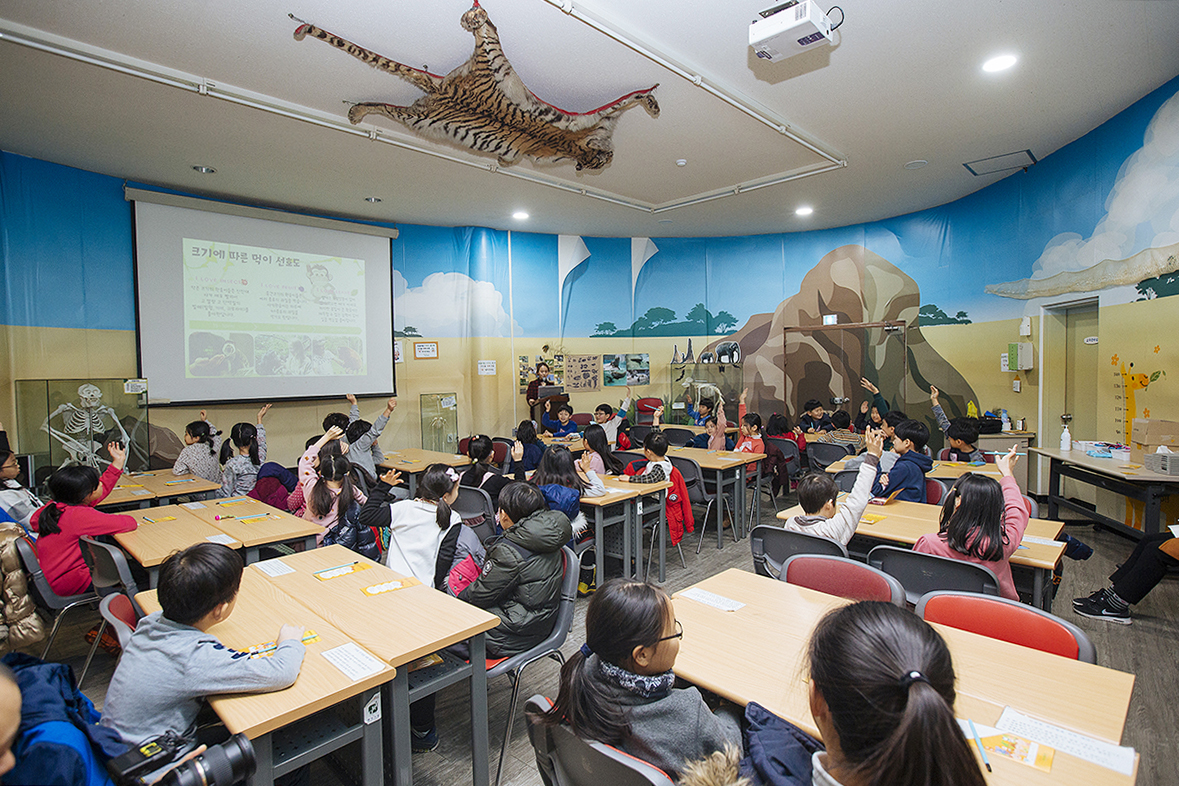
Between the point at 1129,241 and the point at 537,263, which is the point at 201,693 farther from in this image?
the point at 537,263

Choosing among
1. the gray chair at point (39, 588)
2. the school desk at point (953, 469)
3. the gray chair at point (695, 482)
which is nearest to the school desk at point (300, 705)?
the gray chair at point (39, 588)

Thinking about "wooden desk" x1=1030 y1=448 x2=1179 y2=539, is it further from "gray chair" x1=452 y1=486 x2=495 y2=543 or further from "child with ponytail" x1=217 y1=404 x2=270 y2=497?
"child with ponytail" x1=217 y1=404 x2=270 y2=497

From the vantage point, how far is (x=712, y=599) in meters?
2.20

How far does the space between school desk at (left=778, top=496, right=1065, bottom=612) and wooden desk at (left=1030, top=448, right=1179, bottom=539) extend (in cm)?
166

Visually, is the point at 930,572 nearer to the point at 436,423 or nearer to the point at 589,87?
the point at 589,87

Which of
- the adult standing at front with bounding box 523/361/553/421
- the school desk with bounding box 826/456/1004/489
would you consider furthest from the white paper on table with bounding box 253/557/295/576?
the adult standing at front with bounding box 523/361/553/421

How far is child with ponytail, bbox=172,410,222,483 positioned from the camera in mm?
5285

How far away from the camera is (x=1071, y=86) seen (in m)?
→ 4.52

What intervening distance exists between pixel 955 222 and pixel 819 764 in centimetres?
855

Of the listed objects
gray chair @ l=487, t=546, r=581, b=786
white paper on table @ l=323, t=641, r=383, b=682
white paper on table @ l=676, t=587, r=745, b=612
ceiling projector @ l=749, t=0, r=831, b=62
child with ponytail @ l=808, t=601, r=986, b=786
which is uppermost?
ceiling projector @ l=749, t=0, r=831, b=62

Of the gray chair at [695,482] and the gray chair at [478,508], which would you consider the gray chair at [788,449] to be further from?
the gray chair at [478,508]

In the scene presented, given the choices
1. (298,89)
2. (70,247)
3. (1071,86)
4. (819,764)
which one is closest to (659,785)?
(819,764)

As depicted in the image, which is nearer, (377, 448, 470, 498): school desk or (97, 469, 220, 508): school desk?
(97, 469, 220, 508): school desk

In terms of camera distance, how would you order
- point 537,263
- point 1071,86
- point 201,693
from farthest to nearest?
point 537,263
point 1071,86
point 201,693
